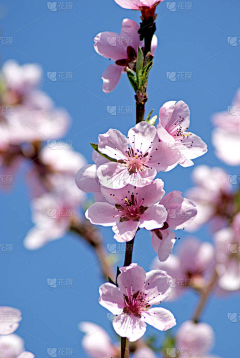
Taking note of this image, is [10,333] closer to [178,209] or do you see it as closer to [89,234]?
[178,209]

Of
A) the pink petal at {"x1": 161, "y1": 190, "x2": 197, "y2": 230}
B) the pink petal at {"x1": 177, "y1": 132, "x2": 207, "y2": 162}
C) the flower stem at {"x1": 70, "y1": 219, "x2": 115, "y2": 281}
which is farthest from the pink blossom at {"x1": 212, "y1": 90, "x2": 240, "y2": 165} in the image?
the flower stem at {"x1": 70, "y1": 219, "x2": 115, "y2": 281}

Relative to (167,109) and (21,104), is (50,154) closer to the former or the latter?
(21,104)

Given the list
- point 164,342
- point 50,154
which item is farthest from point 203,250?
point 50,154

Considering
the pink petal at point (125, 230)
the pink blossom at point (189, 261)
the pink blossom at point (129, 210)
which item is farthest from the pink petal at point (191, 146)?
the pink blossom at point (189, 261)

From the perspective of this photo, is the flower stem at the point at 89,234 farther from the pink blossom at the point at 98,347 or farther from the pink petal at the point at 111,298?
the pink petal at the point at 111,298
